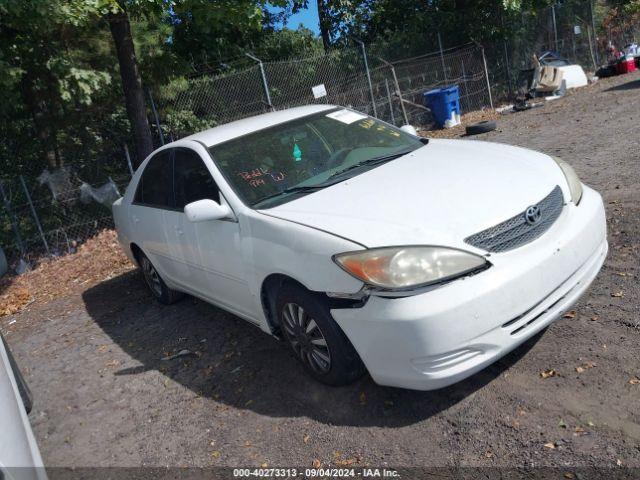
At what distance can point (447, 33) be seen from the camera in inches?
664

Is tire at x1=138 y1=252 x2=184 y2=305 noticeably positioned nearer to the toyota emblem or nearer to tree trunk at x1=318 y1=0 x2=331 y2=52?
the toyota emblem

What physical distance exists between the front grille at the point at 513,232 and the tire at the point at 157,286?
3.53 metres

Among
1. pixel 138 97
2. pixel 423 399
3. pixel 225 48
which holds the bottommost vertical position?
pixel 423 399

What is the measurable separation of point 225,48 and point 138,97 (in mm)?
6811

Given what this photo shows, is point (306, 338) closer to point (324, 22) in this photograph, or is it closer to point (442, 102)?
point (442, 102)

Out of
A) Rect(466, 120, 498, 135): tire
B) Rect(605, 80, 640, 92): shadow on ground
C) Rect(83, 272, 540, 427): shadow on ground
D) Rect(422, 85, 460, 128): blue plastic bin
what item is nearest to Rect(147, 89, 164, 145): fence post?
Rect(83, 272, 540, 427): shadow on ground

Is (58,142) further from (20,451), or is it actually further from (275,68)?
(20,451)

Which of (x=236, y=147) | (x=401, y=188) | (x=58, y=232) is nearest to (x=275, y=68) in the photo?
(x=58, y=232)

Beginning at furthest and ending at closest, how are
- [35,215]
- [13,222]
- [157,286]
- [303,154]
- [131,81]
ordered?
[131,81] < [35,215] < [13,222] < [157,286] < [303,154]

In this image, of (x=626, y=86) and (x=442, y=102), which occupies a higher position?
(x=442, y=102)

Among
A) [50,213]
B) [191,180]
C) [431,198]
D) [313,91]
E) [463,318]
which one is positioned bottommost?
[463,318]

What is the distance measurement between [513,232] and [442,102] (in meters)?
12.0

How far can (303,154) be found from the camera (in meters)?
4.32

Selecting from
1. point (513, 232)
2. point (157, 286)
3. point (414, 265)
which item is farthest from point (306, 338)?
point (157, 286)
